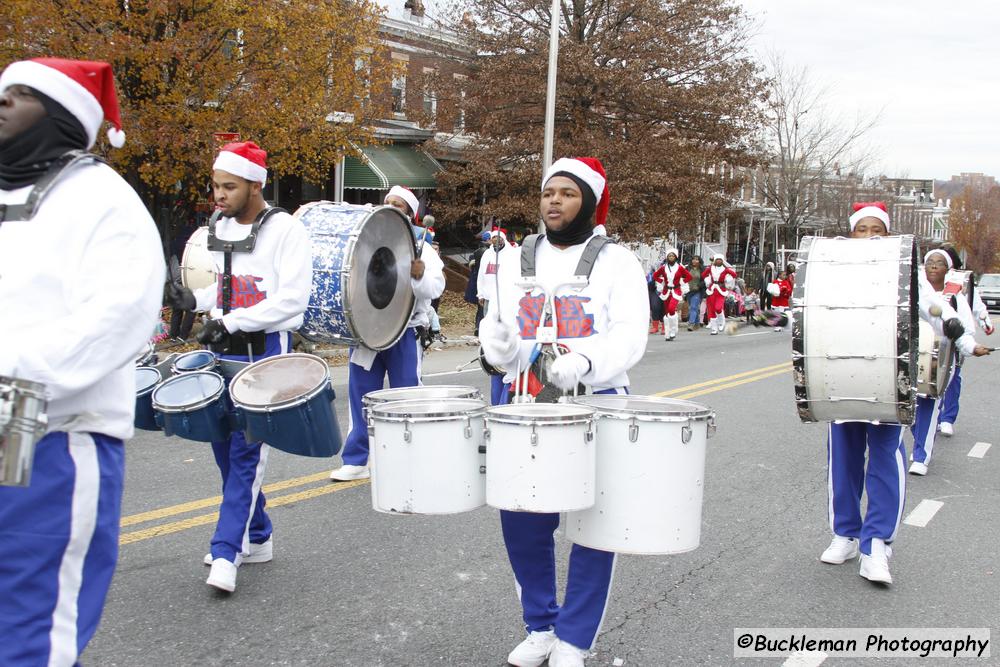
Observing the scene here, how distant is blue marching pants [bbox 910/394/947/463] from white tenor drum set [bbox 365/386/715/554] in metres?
4.72

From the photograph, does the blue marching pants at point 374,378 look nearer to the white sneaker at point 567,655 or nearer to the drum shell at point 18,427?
the white sneaker at point 567,655

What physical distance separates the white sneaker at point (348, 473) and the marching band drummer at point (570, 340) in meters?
3.00

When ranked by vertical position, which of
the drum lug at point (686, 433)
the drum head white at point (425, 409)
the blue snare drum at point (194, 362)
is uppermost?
the blue snare drum at point (194, 362)

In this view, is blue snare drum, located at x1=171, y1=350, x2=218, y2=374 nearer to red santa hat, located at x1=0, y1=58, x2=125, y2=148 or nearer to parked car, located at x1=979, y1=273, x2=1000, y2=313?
red santa hat, located at x1=0, y1=58, x2=125, y2=148

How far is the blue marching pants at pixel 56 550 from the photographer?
2363 millimetres

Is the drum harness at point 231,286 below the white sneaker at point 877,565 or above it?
above

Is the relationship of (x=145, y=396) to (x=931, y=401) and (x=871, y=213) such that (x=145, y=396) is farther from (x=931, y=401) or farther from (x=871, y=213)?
(x=931, y=401)

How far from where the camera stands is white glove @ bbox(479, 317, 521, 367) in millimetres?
3678

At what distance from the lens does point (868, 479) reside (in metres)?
4.98

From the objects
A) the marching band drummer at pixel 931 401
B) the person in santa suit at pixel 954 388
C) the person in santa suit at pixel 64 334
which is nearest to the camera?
the person in santa suit at pixel 64 334

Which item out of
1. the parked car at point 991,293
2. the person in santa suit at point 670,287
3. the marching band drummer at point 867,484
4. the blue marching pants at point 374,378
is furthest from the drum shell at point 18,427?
the parked car at point 991,293

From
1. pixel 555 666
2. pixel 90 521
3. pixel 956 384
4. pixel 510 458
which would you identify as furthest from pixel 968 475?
pixel 90 521

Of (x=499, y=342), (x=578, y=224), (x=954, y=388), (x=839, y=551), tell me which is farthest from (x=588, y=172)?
(x=954, y=388)

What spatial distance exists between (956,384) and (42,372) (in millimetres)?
8353
